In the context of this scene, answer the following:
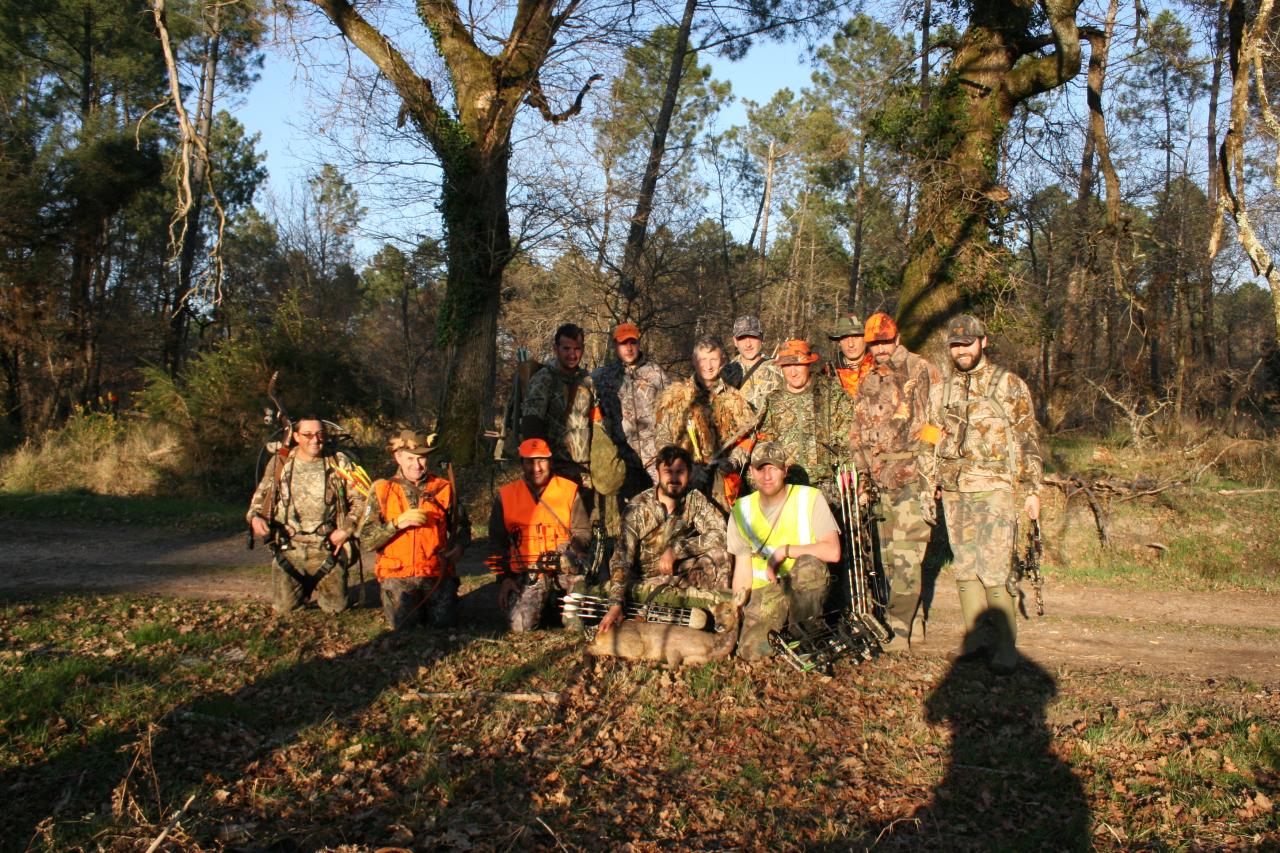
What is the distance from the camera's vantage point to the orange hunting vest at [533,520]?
737 centimetres

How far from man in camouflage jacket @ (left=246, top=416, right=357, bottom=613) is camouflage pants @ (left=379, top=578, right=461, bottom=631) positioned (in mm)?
679

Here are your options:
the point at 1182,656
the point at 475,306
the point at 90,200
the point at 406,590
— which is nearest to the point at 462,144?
the point at 475,306

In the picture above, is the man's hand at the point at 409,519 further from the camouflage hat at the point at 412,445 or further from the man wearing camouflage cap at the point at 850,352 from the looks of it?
the man wearing camouflage cap at the point at 850,352

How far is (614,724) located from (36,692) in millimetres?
3330

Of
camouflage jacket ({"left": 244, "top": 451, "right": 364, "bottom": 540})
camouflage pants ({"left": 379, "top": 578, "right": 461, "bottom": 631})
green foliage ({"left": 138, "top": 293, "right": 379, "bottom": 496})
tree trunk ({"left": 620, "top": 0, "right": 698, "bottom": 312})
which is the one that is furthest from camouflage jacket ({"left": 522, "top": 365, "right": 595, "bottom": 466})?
green foliage ({"left": 138, "top": 293, "right": 379, "bottom": 496})

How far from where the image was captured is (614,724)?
17.1 ft

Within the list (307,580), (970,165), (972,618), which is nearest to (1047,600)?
(972,618)

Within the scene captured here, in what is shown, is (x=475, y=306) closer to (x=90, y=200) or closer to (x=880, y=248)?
(x=90, y=200)

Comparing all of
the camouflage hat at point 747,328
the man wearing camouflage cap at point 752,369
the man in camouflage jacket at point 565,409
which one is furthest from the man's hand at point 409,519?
the camouflage hat at point 747,328

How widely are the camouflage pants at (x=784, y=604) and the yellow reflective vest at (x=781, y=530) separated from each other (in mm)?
89

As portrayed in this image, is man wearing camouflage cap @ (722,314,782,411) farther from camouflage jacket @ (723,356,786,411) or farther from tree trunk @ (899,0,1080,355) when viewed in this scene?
tree trunk @ (899,0,1080,355)

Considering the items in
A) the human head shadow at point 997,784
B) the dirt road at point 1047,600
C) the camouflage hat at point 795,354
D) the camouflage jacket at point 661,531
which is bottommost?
the human head shadow at point 997,784

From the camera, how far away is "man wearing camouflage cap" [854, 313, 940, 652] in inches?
269

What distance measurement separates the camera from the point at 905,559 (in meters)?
6.85
